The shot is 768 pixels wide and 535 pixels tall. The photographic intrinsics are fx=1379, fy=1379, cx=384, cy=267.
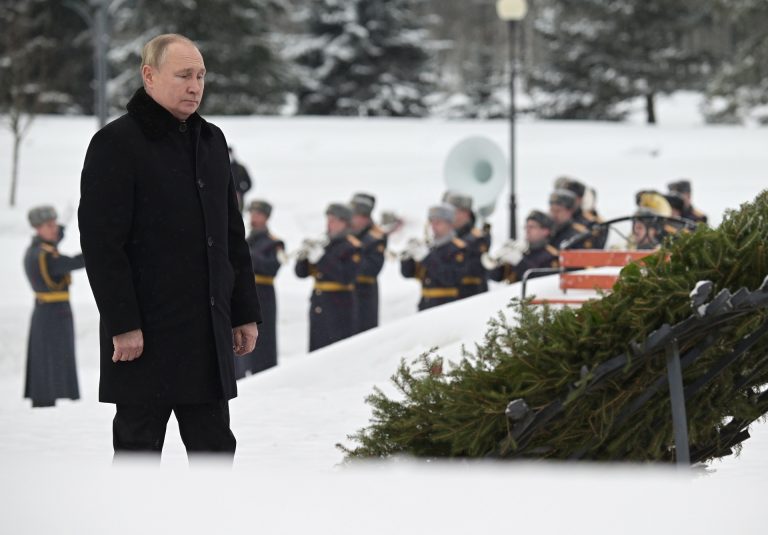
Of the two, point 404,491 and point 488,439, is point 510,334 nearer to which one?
point 488,439

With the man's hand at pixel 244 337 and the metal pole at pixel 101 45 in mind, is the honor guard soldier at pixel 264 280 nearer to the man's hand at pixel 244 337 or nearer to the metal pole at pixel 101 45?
the man's hand at pixel 244 337

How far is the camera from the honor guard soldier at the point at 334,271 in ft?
39.3

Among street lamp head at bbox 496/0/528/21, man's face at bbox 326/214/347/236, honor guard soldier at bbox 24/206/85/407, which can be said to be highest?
street lamp head at bbox 496/0/528/21

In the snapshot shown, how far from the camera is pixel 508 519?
2.38 m

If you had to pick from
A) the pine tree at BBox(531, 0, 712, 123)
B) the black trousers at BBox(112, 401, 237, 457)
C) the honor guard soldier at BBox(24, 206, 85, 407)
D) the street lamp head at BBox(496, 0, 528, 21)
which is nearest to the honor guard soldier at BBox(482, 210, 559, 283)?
the honor guard soldier at BBox(24, 206, 85, 407)

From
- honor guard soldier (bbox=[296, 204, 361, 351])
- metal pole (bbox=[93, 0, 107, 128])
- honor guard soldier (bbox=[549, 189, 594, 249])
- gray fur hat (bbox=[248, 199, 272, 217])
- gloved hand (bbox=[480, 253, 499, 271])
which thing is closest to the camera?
honor guard soldier (bbox=[549, 189, 594, 249])

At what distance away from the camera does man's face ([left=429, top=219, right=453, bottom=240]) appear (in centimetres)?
1156

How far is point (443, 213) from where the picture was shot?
11.5 m

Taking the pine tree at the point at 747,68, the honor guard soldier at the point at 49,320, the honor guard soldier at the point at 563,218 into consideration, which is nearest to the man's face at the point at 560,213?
the honor guard soldier at the point at 563,218

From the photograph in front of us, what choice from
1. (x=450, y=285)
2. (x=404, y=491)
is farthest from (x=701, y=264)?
(x=450, y=285)

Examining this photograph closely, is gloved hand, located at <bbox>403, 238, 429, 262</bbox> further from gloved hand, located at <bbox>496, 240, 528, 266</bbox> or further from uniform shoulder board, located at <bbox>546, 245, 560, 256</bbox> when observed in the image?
uniform shoulder board, located at <bbox>546, 245, 560, 256</bbox>

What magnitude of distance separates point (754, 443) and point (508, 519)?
11.3 feet

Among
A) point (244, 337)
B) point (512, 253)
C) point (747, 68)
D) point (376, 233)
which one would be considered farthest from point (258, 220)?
point (747, 68)

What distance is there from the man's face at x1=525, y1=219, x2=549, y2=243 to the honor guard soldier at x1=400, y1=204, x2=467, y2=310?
771 millimetres
